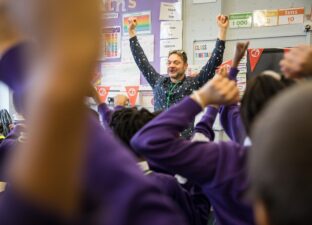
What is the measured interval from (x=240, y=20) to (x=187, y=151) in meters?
2.73

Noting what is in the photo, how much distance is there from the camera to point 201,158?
2.62ft


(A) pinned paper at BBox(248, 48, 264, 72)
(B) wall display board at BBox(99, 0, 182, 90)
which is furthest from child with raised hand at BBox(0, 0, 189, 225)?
(B) wall display board at BBox(99, 0, 182, 90)

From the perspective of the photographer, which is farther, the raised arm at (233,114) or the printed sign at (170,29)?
the printed sign at (170,29)

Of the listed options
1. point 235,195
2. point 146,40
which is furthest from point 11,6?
point 146,40

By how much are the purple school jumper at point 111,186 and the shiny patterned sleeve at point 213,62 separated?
5.86ft

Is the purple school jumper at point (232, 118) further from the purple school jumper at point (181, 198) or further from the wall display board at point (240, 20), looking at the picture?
the wall display board at point (240, 20)

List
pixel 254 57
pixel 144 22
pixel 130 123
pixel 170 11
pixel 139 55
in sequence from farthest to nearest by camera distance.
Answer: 1. pixel 144 22
2. pixel 170 11
3. pixel 254 57
4. pixel 139 55
5. pixel 130 123

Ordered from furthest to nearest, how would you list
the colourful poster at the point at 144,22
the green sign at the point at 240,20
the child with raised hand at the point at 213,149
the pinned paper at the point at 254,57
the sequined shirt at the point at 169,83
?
the colourful poster at the point at 144,22 < the green sign at the point at 240,20 < the pinned paper at the point at 254,57 < the sequined shirt at the point at 169,83 < the child with raised hand at the point at 213,149

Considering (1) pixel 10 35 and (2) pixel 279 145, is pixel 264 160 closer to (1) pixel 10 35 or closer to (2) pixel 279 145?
(2) pixel 279 145

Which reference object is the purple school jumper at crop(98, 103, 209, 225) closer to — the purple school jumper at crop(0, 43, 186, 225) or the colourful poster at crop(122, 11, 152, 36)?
the purple school jumper at crop(0, 43, 186, 225)

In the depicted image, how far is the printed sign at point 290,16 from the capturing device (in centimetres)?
310

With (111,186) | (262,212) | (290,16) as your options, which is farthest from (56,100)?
(290,16)

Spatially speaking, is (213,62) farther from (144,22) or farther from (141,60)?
(144,22)

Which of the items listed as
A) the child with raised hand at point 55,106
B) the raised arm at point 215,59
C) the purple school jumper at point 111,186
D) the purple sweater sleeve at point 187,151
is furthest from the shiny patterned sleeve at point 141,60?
the child with raised hand at point 55,106
